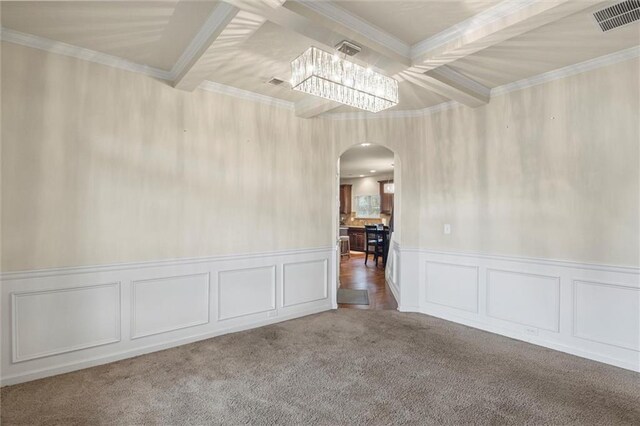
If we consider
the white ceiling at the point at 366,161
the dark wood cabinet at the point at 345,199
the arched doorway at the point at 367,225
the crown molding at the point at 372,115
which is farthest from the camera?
the dark wood cabinet at the point at 345,199

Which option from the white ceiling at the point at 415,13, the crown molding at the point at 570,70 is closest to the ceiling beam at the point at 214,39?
the white ceiling at the point at 415,13

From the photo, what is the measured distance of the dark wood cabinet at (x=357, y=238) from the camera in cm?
1094

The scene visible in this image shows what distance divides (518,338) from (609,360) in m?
0.73

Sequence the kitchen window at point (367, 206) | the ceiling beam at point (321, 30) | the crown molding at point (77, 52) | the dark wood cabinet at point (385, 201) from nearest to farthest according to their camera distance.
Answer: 1. the ceiling beam at point (321, 30)
2. the crown molding at point (77, 52)
3. the dark wood cabinet at point (385, 201)
4. the kitchen window at point (367, 206)

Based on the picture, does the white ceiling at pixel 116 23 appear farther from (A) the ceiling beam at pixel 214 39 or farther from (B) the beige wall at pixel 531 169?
(B) the beige wall at pixel 531 169

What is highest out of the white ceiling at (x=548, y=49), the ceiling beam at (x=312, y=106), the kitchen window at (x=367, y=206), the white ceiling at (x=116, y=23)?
the white ceiling at (x=548, y=49)

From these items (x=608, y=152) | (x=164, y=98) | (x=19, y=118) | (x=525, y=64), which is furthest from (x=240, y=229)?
(x=608, y=152)

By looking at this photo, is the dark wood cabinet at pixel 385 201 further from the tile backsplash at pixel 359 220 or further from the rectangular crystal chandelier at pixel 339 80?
the rectangular crystal chandelier at pixel 339 80

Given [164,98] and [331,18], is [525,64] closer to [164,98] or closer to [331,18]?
[331,18]

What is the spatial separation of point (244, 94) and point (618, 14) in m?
3.28

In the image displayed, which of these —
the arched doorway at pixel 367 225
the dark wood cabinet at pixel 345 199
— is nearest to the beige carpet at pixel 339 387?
the arched doorway at pixel 367 225

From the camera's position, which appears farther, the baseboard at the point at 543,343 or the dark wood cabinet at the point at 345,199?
the dark wood cabinet at the point at 345,199

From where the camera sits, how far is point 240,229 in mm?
3742

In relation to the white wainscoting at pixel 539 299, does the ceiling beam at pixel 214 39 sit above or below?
above
